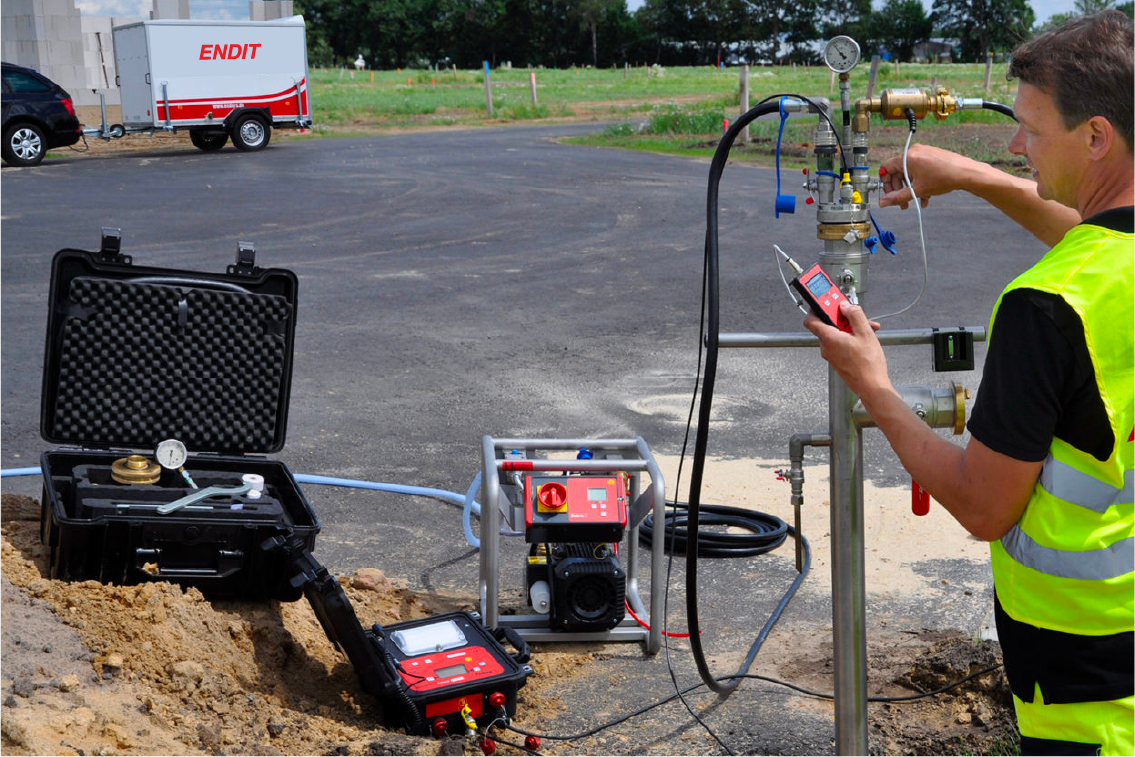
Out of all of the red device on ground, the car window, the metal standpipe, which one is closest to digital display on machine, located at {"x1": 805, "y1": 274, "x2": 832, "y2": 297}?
the red device on ground

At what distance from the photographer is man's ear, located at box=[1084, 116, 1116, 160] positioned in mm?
1691

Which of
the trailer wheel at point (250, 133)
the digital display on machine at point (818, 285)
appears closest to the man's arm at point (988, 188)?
the digital display on machine at point (818, 285)

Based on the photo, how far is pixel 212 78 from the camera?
21.0 m

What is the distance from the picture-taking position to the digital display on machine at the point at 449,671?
313 cm

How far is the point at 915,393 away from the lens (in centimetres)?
237

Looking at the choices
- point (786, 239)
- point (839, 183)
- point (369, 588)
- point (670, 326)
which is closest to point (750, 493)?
point (369, 588)

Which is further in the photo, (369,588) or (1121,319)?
(369,588)

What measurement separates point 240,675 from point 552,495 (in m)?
1.16

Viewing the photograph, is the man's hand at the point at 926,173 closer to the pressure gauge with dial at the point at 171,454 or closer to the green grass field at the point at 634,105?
the pressure gauge with dial at the point at 171,454

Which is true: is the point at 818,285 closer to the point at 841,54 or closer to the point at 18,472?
the point at 841,54

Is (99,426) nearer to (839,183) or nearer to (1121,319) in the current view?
(839,183)

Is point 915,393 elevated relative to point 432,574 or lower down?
elevated

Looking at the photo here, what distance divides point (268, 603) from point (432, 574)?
936 millimetres

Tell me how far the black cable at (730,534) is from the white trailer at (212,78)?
18.5 metres
